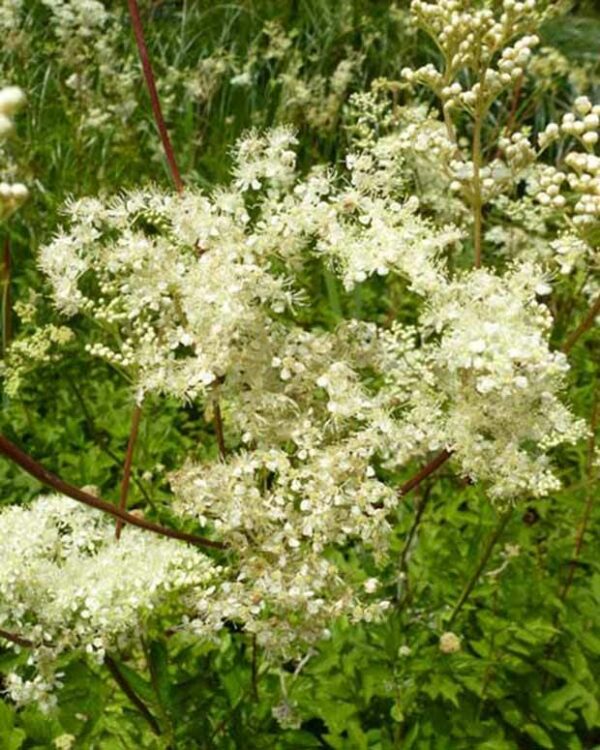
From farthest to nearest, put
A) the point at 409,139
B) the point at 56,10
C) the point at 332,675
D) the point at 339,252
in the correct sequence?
the point at 56,10
the point at 332,675
the point at 409,139
the point at 339,252

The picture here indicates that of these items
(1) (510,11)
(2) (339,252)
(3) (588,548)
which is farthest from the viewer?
(3) (588,548)

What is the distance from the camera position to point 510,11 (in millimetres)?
1771

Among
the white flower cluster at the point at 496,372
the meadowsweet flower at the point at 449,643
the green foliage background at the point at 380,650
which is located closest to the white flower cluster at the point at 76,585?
the green foliage background at the point at 380,650

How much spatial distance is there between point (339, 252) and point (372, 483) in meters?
0.38

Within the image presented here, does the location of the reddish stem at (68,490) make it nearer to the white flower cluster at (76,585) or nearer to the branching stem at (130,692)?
the white flower cluster at (76,585)

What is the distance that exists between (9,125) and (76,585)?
77 centimetres

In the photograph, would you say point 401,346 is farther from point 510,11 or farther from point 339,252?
point 510,11

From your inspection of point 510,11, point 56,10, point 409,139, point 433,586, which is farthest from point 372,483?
point 56,10

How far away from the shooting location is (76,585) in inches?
61.9

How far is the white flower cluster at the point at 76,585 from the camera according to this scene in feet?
5.10

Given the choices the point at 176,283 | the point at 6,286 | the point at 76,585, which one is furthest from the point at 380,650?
the point at 6,286

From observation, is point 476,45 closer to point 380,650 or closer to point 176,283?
point 176,283

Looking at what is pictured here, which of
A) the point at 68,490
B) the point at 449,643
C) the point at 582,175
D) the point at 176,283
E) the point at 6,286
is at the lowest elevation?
the point at 449,643

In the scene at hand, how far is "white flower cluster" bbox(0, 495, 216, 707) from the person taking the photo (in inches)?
61.2
